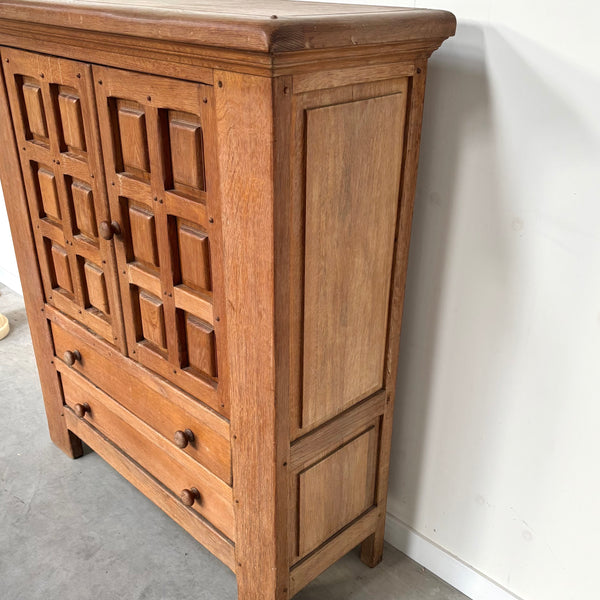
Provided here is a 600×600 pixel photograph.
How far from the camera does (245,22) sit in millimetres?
941

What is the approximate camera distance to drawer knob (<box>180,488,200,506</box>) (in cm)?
160

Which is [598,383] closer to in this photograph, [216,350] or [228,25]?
[216,350]

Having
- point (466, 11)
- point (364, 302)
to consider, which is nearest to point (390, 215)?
point (364, 302)

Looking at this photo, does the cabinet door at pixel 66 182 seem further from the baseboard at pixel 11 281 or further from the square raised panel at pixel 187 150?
the baseboard at pixel 11 281

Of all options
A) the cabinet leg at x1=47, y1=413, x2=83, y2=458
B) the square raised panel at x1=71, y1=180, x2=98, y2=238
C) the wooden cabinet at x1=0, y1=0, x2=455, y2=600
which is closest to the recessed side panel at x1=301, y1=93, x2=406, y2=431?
the wooden cabinet at x1=0, y1=0, x2=455, y2=600

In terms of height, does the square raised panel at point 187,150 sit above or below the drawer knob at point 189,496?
above

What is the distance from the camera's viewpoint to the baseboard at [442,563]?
1670mm

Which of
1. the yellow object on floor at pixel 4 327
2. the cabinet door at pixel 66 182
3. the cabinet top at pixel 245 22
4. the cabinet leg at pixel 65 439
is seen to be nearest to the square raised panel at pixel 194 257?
the cabinet door at pixel 66 182

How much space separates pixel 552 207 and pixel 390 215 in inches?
13.0

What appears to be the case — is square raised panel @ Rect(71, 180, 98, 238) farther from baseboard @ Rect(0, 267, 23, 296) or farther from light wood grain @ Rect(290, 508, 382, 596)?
baseboard @ Rect(0, 267, 23, 296)

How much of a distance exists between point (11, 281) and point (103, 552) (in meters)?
2.20

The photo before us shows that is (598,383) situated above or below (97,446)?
above

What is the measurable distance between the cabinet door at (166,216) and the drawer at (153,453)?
23 centimetres

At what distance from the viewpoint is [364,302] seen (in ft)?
4.58
